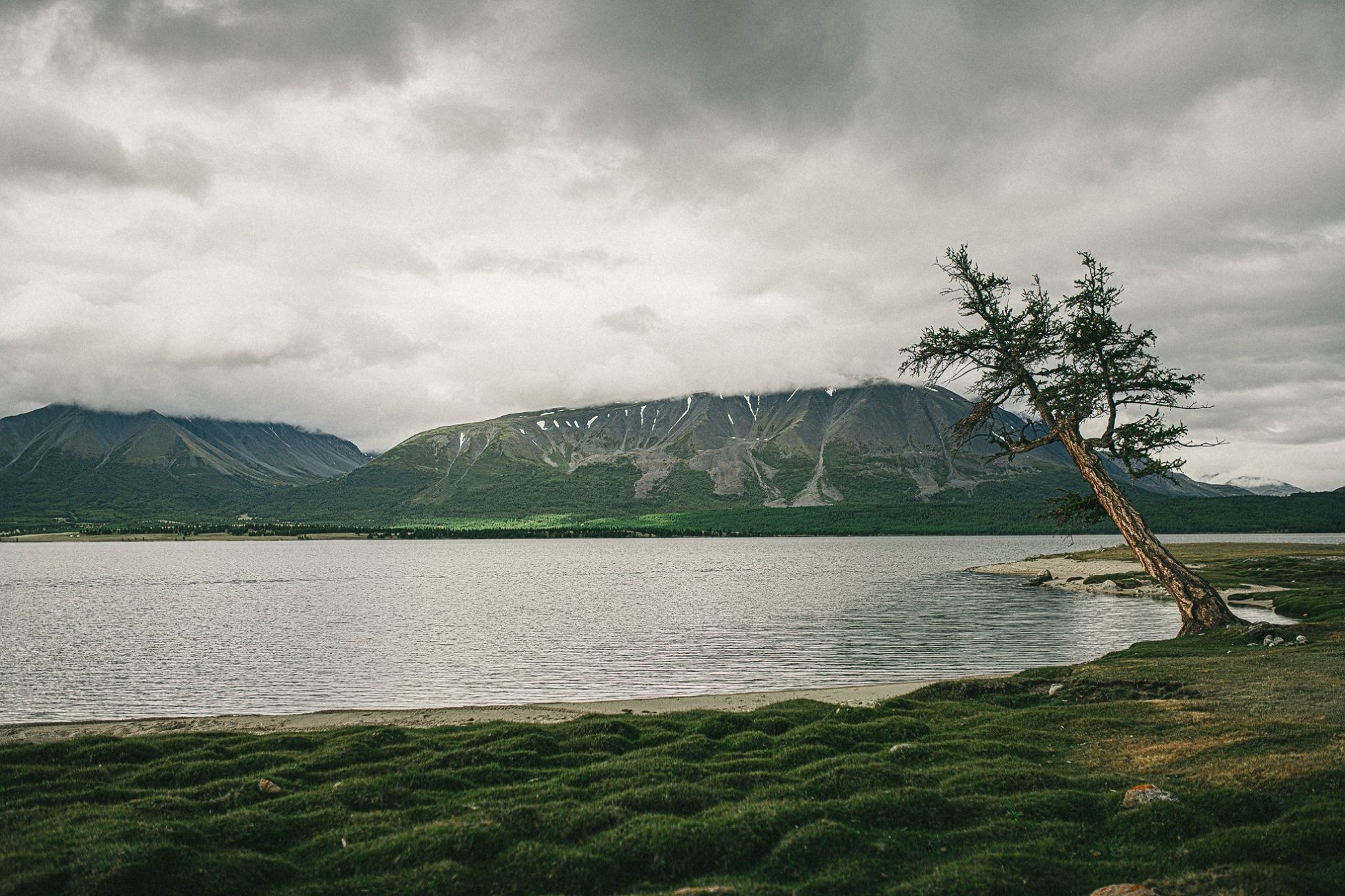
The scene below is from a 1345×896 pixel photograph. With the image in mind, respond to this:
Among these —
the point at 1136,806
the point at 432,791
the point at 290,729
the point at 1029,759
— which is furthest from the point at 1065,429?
the point at 290,729

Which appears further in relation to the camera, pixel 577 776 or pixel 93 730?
pixel 93 730

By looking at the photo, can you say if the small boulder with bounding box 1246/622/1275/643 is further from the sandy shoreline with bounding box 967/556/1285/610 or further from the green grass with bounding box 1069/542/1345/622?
the sandy shoreline with bounding box 967/556/1285/610

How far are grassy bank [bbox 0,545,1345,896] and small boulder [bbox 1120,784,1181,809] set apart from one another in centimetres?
24

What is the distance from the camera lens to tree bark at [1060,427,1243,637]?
124 feet

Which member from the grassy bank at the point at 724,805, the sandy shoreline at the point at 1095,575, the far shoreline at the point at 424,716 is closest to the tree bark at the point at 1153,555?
the far shoreline at the point at 424,716

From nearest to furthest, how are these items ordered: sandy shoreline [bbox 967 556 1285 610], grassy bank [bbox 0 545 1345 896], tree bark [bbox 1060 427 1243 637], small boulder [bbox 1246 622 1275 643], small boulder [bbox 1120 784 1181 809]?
1. grassy bank [bbox 0 545 1345 896]
2. small boulder [bbox 1120 784 1181 809]
3. small boulder [bbox 1246 622 1275 643]
4. tree bark [bbox 1060 427 1243 637]
5. sandy shoreline [bbox 967 556 1285 610]

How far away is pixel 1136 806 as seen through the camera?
Result: 45.3 feet

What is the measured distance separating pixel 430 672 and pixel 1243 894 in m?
46.2

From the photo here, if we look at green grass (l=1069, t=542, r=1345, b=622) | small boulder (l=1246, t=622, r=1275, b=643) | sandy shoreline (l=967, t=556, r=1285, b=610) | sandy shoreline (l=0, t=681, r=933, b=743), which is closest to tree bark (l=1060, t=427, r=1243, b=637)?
small boulder (l=1246, t=622, r=1275, b=643)

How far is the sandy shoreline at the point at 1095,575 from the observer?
238ft

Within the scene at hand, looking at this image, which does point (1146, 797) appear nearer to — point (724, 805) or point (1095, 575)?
point (724, 805)

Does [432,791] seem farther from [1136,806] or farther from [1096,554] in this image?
[1096,554]

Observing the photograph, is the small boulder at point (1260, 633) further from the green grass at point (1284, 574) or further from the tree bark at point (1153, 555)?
the green grass at point (1284, 574)

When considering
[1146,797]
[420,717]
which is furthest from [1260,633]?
[420,717]
